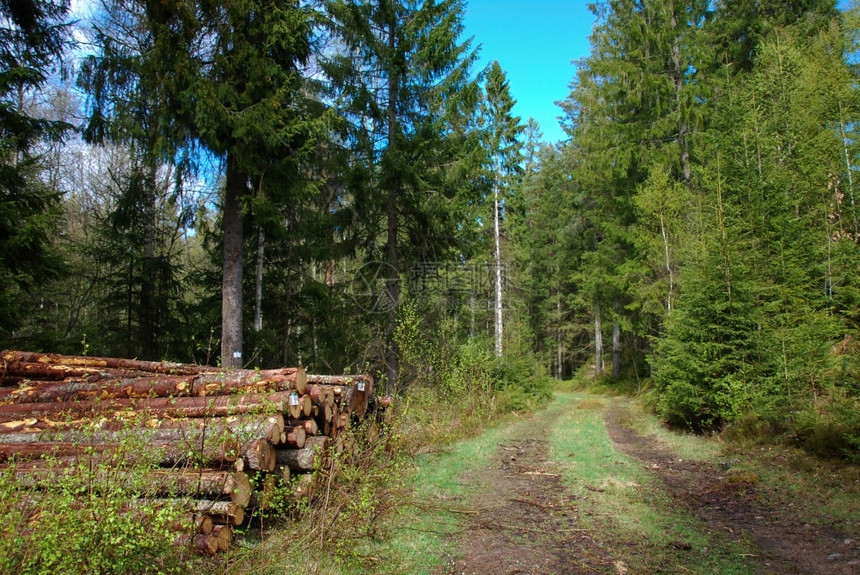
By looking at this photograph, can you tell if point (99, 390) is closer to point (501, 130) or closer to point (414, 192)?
point (414, 192)

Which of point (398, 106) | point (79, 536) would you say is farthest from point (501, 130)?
point (79, 536)

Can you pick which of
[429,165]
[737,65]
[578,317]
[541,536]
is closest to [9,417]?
[541,536]

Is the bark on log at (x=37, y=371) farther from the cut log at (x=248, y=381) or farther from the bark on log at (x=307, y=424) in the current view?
the bark on log at (x=307, y=424)

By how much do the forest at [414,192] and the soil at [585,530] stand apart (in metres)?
2.07

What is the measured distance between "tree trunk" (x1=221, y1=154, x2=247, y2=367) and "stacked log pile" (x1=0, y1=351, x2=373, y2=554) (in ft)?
11.7

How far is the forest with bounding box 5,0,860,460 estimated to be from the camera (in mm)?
9766

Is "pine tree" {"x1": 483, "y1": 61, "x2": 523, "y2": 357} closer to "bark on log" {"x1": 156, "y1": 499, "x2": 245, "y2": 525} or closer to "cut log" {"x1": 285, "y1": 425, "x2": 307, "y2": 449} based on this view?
"cut log" {"x1": 285, "y1": 425, "x2": 307, "y2": 449}

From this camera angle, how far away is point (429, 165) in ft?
47.4

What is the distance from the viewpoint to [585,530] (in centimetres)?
516

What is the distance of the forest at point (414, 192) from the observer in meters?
9.77

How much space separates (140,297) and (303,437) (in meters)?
11.1

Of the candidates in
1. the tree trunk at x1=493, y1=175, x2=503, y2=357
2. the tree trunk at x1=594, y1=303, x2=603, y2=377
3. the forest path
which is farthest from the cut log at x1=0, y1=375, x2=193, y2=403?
the tree trunk at x1=594, y1=303, x2=603, y2=377

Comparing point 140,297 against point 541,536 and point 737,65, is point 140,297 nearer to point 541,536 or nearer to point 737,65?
point 541,536

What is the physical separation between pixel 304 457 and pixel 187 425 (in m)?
1.27
